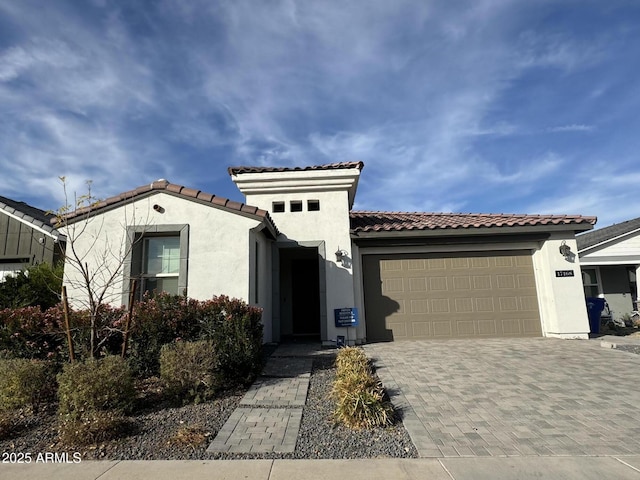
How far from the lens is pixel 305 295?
12125mm

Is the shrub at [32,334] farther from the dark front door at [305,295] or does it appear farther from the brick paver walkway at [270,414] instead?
the dark front door at [305,295]

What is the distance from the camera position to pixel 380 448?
3639 mm

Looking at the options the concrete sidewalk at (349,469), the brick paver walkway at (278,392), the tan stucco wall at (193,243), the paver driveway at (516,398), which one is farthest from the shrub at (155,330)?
the paver driveway at (516,398)

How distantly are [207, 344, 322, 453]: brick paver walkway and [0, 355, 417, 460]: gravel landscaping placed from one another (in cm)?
11

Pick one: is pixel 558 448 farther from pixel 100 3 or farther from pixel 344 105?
pixel 100 3

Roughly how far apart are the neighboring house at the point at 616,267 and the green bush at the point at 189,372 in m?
15.6

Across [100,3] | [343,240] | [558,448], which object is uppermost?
[100,3]

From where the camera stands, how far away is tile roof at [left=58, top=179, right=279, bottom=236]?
8070 millimetres

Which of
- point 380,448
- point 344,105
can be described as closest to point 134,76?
point 344,105

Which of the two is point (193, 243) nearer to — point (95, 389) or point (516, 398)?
point (95, 389)

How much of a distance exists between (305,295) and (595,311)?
9.41m

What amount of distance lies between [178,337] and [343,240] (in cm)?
548

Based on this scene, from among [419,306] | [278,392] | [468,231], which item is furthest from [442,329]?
[278,392]

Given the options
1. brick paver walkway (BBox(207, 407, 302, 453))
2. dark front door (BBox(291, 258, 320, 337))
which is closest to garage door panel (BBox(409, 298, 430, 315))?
dark front door (BBox(291, 258, 320, 337))
